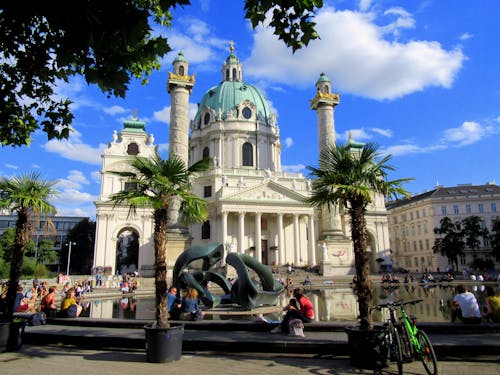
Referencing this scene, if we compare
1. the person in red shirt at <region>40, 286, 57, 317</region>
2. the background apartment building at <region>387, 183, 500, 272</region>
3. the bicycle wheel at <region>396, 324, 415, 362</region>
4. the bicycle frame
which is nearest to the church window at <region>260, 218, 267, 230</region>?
the background apartment building at <region>387, 183, 500, 272</region>

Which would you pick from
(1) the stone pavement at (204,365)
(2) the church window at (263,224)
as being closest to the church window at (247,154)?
(2) the church window at (263,224)

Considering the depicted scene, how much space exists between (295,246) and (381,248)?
56.0 feet

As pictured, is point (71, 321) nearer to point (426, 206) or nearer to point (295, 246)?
point (295, 246)

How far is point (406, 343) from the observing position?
5.94m

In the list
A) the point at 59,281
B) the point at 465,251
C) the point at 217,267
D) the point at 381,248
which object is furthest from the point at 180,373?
the point at 465,251

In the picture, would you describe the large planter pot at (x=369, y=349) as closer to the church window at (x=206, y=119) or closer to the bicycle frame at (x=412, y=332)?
the bicycle frame at (x=412, y=332)

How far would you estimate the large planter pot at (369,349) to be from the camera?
616cm

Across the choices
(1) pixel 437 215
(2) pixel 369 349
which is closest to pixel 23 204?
(2) pixel 369 349

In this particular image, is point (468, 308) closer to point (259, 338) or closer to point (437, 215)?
point (259, 338)

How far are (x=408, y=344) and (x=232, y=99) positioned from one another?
63.7 m

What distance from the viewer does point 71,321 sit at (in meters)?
10.8

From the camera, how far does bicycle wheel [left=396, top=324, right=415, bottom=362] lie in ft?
19.1

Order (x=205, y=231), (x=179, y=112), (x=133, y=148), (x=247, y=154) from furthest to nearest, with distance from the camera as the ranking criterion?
(x=247, y=154) < (x=205, y=231) < (x=133, y=148) < (x=179, y=112)

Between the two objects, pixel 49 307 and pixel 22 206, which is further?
pixel 49 307
